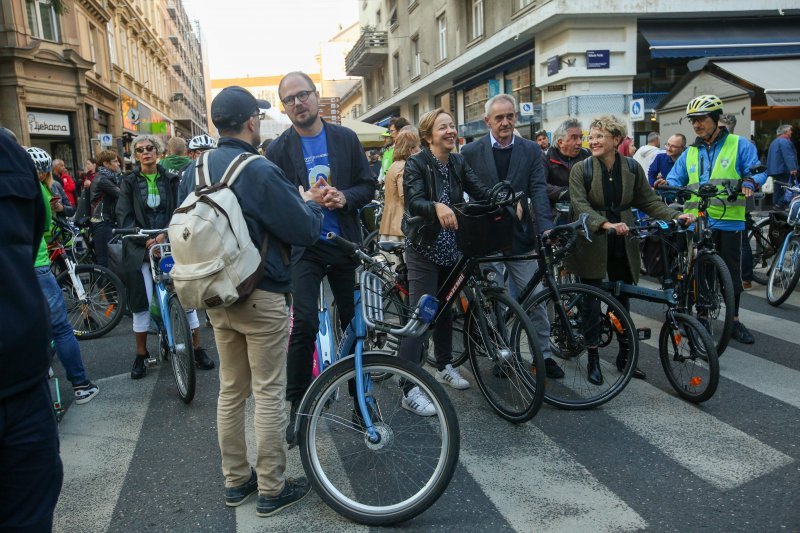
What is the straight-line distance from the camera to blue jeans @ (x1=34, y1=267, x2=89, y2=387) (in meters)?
4.46

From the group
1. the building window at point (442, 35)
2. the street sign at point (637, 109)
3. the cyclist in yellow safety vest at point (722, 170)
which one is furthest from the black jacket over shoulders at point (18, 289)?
the building window at point (442, 35)

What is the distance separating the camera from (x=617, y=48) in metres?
16.8

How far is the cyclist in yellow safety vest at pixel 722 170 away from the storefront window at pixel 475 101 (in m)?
18.0

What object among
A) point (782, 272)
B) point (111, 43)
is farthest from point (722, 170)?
point (111, 43)

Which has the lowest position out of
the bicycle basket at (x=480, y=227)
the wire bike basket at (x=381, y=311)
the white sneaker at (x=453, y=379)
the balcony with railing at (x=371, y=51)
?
the white sneaker at (x=453, y=379)

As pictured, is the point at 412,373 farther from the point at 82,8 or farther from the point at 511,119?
the point at 82,8

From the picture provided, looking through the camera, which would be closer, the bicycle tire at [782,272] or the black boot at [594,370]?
the black boot at [594,370]

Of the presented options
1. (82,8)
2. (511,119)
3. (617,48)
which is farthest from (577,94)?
(82,8)

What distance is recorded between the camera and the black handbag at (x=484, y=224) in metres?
3.73

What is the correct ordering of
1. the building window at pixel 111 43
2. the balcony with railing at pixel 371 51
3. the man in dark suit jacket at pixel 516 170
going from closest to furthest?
the man in dark suit jacket at pixel 516 170 < the building window at pixel 111 43 < the balcony with railing at pixel 371 51

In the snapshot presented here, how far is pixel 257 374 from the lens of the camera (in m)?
2.90

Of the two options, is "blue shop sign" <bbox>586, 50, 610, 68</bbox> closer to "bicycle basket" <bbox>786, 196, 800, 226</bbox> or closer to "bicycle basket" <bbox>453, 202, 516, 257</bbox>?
"bicycle basket" <bbox>786, 196, 800, 226</bbox>

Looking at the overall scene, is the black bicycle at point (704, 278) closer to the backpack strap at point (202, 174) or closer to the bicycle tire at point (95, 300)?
the backpack strap at point (202, 174)

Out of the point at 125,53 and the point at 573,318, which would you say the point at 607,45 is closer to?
the point at 573,318
